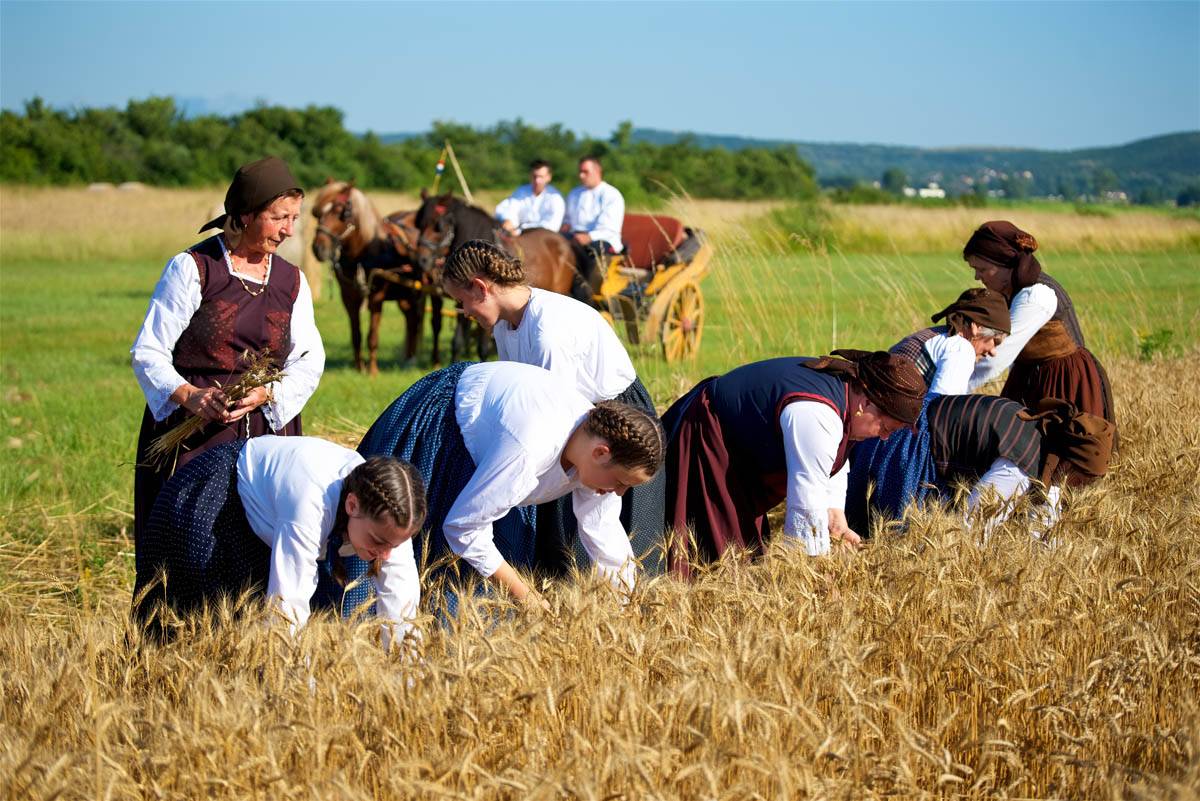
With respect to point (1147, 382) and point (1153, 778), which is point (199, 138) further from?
point (1153, 778)

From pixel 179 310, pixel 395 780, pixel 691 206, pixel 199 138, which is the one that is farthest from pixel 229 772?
pixel 199 138

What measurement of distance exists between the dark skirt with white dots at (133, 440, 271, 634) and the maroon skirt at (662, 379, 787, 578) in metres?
1.74

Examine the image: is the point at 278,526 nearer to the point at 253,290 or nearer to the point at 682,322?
the point at 253,290

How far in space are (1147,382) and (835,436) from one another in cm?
441

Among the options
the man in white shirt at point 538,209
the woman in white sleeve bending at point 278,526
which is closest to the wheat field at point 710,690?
the woman in white sleeve bending at point 278,526

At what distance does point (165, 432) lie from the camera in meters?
4.66

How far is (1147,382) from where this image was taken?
811cm

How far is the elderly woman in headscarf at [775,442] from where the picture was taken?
14.7 feet

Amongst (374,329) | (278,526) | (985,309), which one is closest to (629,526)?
(278,526)

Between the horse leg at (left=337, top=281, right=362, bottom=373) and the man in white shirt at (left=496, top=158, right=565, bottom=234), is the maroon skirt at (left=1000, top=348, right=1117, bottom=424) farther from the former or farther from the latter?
the man in white shirt at (left=496, top=158, right=565, bottom=234)

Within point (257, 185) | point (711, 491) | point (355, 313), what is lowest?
point (355, 313)

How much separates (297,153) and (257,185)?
41.3 m

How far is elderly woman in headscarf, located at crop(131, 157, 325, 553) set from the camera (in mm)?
4523

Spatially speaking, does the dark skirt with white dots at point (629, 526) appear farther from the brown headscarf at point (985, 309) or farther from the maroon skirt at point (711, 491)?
the brown headscarf at point (985, 309)
